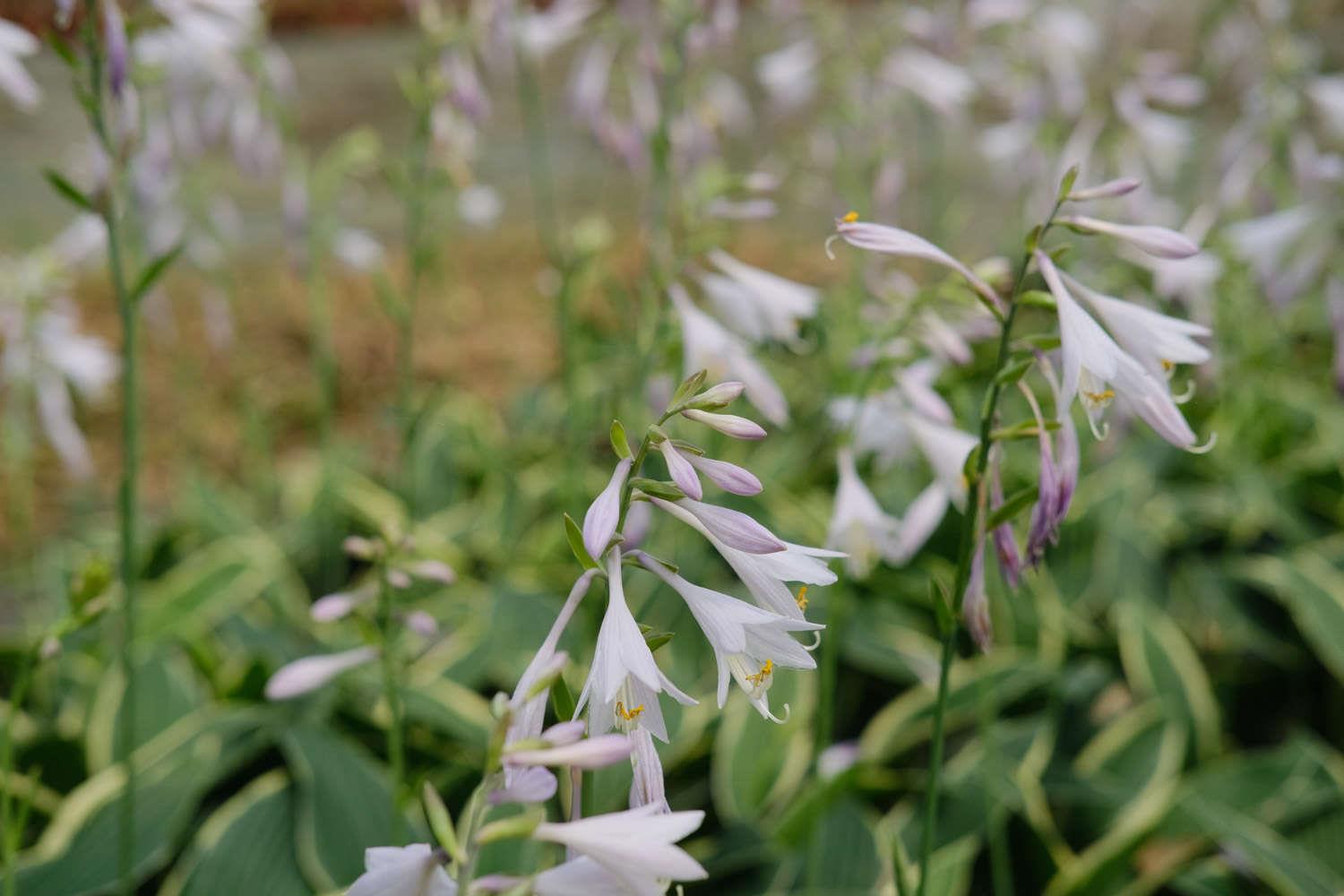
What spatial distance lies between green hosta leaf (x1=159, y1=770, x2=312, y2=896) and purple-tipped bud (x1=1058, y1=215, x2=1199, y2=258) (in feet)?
4.90

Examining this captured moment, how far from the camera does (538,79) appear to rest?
7.00 metres

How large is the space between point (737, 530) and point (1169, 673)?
1995mm

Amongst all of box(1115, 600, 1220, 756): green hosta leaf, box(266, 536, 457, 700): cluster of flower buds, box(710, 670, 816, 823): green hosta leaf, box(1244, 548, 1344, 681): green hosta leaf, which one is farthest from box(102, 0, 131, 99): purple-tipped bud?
box(1244, 548, 1344, 681): green hosta leaf

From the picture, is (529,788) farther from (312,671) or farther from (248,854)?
(248,854)

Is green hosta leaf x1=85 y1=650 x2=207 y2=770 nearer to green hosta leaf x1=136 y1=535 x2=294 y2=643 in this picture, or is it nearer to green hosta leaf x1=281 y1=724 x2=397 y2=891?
green hosta leaf x1=136 y1=535 x2=294 y2=643

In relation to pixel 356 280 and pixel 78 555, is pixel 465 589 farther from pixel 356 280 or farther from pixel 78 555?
pixel 356 280

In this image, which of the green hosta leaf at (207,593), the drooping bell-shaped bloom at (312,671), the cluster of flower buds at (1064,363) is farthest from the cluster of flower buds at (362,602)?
the green hosta leaf at (207,593)

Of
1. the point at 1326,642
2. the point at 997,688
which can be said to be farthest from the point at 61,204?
the point at 1326,642

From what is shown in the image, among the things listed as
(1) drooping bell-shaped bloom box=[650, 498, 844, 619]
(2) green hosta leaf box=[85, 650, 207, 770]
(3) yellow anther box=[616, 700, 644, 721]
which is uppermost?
(1) drooping bell-shaped bloom box=[650, 498, 844, 619]

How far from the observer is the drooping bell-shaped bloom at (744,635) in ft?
2.64

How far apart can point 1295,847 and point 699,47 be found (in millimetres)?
1805

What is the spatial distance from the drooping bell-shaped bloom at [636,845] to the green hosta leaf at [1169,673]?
6.72ft

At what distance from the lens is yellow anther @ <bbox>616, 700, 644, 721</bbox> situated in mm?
808

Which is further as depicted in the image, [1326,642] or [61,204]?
[61,204]
